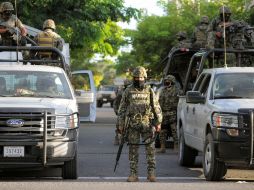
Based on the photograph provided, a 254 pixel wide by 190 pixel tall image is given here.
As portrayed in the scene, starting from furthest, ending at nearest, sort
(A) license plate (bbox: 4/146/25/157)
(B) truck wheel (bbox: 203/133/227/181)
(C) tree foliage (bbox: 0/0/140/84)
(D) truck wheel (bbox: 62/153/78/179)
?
(C) tree foliage (bbox: 0/0/140/84) < (D) truck wheel (bbox: 62/153/78/179) < (B) truck wheel (bbox: 203/133/227/181) < (A) license plate (bbox: 4/146/25/157)

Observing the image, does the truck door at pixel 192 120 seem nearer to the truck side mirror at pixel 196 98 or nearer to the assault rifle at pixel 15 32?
the truck side mirror at pixel 196 98

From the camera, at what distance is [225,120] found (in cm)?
1360

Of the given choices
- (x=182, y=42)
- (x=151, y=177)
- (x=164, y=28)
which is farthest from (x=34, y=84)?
(x=164, y=28)

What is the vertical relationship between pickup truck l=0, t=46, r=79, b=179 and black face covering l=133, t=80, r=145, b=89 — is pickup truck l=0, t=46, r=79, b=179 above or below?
below

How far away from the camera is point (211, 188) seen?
12391 millimetres

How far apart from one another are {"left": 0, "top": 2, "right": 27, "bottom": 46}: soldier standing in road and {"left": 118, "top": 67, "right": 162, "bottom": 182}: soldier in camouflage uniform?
4785 mm

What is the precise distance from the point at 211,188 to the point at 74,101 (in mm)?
3185

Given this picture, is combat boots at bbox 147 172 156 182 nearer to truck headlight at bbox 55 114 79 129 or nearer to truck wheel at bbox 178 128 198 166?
truck headlight at bbox 55 114 79 129

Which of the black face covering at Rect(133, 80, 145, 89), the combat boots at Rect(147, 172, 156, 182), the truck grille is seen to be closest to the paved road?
the combat boots at Rect(147, 172, 156, 182)

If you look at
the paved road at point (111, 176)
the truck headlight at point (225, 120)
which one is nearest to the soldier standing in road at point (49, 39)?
the paved road at point (111, 176)

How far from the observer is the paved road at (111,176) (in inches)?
496

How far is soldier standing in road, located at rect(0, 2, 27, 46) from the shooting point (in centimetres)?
1822

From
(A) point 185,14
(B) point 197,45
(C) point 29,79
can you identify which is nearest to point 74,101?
(C) point 29,79

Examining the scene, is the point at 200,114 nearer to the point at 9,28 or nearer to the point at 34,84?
the point at 34,84
